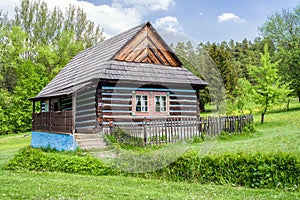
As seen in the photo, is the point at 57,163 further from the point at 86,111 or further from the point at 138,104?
the point at 138,104

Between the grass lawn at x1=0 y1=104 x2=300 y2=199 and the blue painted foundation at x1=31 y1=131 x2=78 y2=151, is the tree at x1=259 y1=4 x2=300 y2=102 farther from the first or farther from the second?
the grass lawn at x1=0 y1=104 x2=300 y2=199

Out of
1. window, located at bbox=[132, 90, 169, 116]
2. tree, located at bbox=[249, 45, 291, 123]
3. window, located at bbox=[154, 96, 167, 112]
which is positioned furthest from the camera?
tree, located at bbox=[249, 45, 291, 123]

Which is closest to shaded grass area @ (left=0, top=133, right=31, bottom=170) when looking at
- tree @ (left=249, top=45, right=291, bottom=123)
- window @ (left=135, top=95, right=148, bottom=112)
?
window @ (left=135, top=95, right=148, bottom=112)

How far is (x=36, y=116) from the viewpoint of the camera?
17.7 m

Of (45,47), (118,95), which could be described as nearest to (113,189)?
(118,95)

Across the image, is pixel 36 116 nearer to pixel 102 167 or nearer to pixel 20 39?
pixel 102 167

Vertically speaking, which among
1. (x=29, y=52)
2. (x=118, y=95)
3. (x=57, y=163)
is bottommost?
(x=57, y=163)

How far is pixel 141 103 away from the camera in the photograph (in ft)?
51.8

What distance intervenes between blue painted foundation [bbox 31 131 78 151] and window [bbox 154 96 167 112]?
477cm

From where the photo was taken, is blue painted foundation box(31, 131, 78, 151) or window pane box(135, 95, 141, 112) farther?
window pane box(135, 95, 141, 112)

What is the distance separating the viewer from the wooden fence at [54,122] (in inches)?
537

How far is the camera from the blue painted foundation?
13.4 meters

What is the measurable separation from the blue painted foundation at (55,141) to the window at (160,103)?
4.77m

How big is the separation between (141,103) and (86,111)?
2722mm
